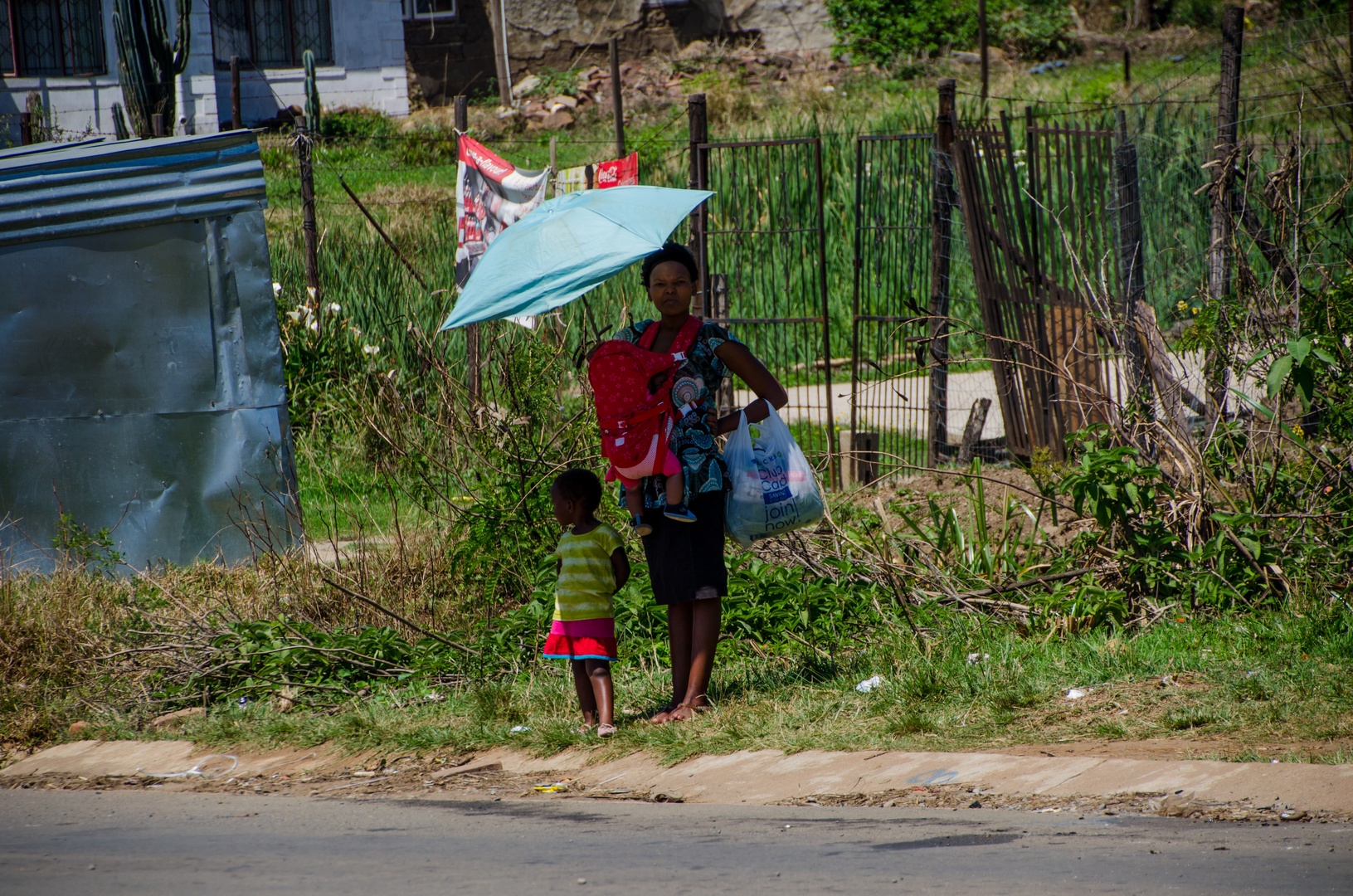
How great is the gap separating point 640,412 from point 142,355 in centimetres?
372

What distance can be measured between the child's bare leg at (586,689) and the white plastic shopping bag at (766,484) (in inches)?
30.7

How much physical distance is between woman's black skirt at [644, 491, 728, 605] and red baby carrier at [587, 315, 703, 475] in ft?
0.77

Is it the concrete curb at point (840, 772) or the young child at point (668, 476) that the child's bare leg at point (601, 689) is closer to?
the concrete curb at point (840, 772)

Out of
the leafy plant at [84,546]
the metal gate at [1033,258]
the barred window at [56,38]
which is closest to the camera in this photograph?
the leafy plant at [84,546]

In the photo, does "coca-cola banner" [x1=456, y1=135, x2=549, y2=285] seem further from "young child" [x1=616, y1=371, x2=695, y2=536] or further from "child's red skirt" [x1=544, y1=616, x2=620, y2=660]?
"child's red skirt" [x1=544, y1=616, x2=620, y2=660]

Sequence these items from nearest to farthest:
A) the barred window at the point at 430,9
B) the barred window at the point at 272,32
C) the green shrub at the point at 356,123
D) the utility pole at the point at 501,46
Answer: the green shrub at the point at 356,123 → the barred window at the point at 272,32 → the utility pole at the point at 501,46 → the barred window at the point at 430,9

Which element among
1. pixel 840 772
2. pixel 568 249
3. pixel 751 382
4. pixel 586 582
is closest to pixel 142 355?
pixel 568 249

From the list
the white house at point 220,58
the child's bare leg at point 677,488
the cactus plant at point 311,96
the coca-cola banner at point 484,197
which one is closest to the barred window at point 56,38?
the white house at point 220,58

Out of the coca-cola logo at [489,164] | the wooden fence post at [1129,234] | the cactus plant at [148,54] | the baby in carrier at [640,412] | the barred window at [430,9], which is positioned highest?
the barred window at [430,9]

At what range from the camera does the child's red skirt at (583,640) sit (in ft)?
14.9

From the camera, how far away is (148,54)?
1939cm

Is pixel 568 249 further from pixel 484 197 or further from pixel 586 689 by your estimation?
pixel 484 197

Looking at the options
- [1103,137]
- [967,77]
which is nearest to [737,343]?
[1103,137]

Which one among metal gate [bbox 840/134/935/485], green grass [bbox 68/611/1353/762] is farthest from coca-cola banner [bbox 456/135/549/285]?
green grass [bbox 68/611/1353/762]
